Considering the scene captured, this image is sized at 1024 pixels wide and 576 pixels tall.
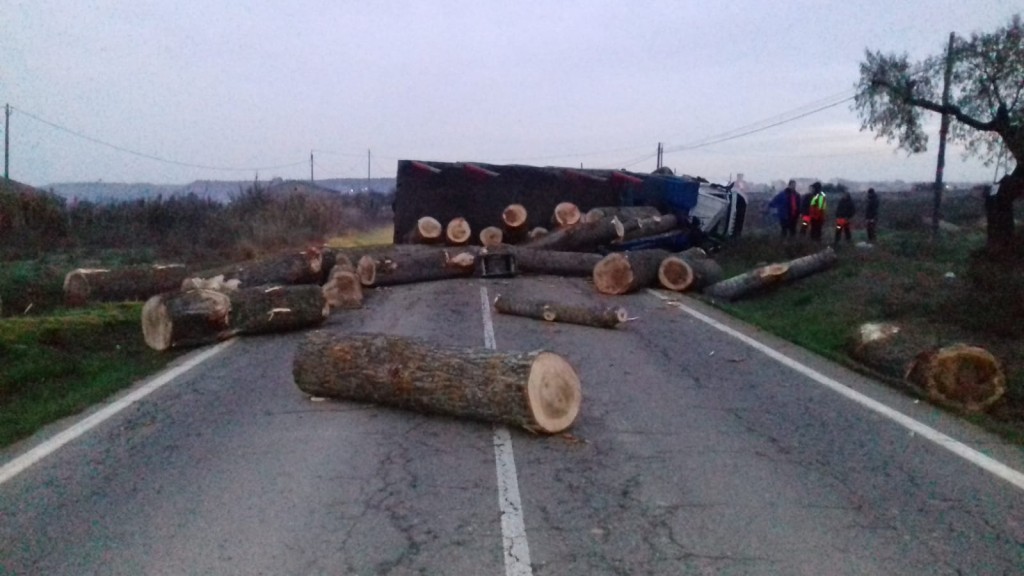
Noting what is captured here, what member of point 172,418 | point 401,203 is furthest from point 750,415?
point 401,203

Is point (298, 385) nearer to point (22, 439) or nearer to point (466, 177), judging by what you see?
point (22, 439)

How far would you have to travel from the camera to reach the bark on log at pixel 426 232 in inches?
884

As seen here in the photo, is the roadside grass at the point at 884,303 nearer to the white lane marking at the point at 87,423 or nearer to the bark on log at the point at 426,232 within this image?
the bark on log at the point at 426,232

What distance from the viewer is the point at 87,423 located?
7.88m

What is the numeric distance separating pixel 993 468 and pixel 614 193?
18.2m

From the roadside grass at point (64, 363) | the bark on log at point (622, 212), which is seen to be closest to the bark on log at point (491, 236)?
the bark on log at point (622, 212)

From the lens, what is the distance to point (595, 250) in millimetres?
21422

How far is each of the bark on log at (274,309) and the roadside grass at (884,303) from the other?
641 centimetres

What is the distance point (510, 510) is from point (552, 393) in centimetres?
173

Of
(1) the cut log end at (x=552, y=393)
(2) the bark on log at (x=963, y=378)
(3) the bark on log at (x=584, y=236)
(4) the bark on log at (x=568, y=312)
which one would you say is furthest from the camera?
(3) the bark on log at (x=584, y=236)

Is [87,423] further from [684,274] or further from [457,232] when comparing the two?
[457,232]

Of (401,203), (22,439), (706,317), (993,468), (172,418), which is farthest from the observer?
(401,203)

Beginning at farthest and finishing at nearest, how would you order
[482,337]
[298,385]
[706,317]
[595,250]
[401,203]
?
1. [401,203]
2. [595,250]
3. [706,317]
4. [482,337]
5. [298,385]

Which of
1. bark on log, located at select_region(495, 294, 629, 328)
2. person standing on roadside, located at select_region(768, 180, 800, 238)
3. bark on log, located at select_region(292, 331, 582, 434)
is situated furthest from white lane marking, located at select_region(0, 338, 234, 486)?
person standing on roadside, located at select_region(768, 180, 800, 238)
